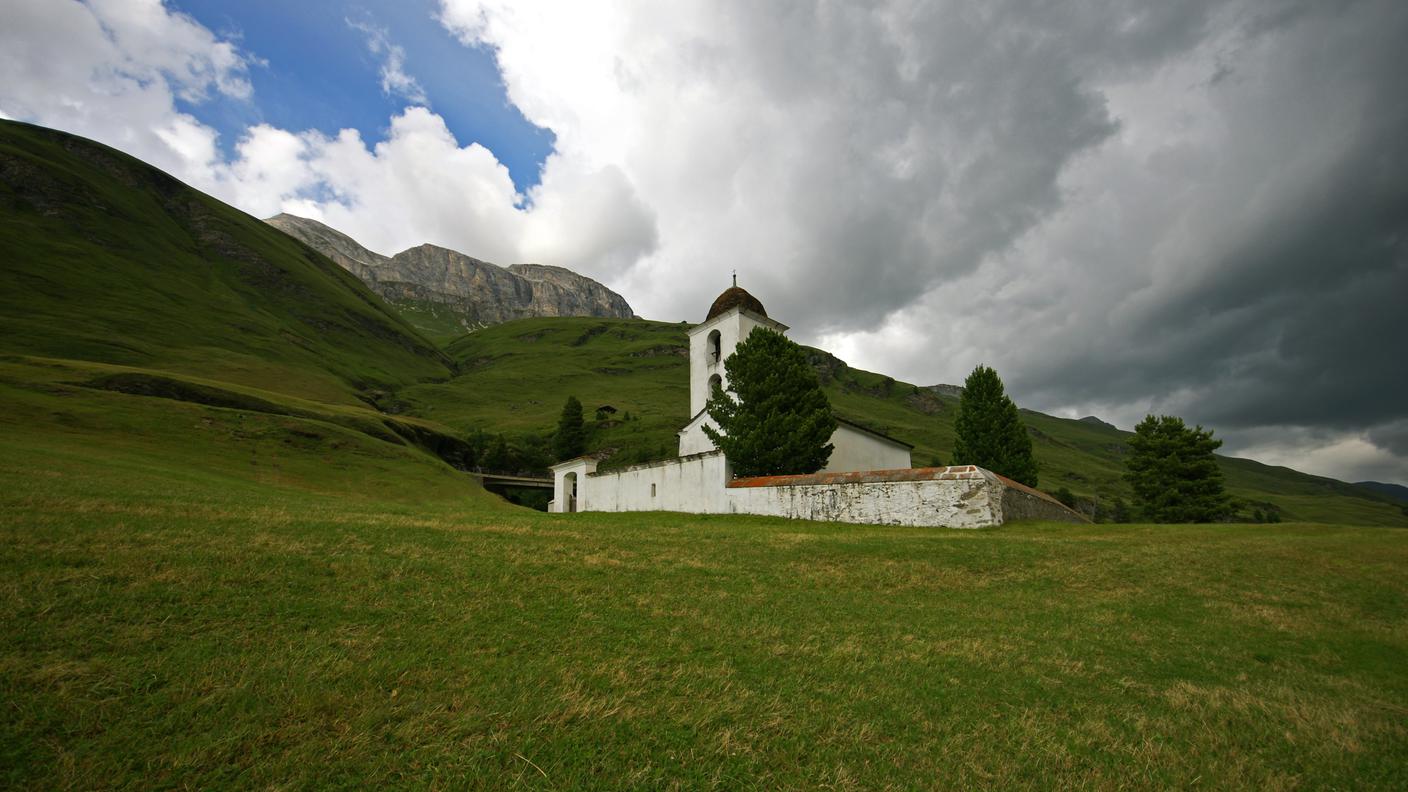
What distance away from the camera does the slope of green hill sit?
81.7m

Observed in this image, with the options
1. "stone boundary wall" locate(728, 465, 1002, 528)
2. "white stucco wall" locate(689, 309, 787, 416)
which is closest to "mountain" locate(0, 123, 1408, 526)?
"white stucco wall" locate(689, 309, 787, 416)

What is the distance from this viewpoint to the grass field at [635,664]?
4.42m

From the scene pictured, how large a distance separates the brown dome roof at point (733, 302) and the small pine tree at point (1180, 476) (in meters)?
29.8

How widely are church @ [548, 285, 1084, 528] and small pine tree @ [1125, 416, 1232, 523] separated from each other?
17.5m

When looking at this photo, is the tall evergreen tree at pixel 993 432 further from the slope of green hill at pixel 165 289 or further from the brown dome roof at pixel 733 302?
the slope of green hill at pixel 165 289

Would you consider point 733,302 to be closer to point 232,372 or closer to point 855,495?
point 855,495

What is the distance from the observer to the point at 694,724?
207 inches

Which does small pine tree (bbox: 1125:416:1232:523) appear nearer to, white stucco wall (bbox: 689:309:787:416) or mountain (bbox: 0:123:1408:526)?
mountain (bbox: 0:123:1408:526)

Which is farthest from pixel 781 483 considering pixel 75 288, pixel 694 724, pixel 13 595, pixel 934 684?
pixel 75 288

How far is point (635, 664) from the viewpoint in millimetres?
6531

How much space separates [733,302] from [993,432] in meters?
19.4

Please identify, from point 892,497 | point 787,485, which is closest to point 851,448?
point 787,485

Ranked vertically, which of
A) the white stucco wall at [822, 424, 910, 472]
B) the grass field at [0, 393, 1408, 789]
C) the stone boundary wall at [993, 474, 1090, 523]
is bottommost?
the grass field at [0, 393, 1408, 789]

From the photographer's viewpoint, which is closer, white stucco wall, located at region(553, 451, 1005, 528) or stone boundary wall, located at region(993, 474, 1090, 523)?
white stucco wall, located at region(553, 451, 1005, 528)
